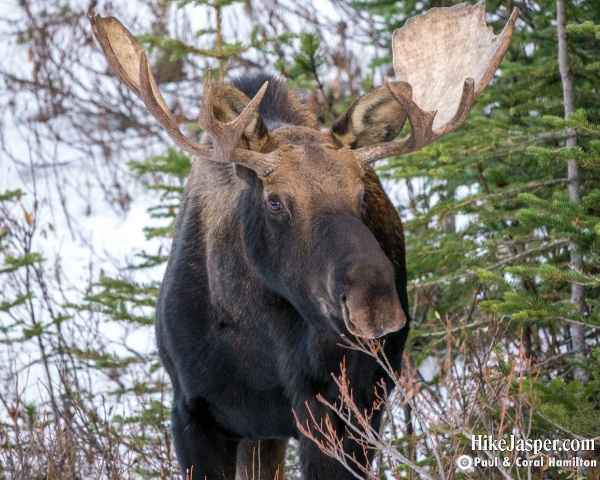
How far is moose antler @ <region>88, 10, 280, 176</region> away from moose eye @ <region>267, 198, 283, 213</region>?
0.43 feet

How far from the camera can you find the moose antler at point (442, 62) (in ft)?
15.4

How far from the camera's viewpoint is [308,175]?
14.4 feet

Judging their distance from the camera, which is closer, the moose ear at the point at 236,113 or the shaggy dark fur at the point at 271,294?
the shaggy dark fur at the point at 271,294

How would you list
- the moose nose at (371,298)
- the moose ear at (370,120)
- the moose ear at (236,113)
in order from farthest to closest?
the moose ear at (370,120), the moose ear at (236,113), the moose nose at (371,298)

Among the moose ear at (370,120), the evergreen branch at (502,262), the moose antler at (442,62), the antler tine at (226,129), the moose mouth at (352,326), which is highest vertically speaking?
the moose antler at (442,62)

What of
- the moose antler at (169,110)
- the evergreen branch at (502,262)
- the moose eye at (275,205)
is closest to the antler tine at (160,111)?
the moose antler at (169,110)

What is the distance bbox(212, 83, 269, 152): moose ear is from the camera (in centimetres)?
460

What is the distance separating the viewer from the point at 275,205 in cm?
443

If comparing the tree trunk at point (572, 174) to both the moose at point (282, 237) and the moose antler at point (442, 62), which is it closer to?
the moose antler at point (442, 62)

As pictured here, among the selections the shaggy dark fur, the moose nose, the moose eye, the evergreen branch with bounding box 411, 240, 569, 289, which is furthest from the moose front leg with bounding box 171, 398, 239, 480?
the evergreen branch with bounding box 411, 240, 569, 289

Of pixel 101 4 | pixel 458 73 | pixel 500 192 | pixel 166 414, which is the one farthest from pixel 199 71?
pixel 458 73

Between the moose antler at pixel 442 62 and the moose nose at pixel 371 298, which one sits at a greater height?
the moose antler at pixel 442 62

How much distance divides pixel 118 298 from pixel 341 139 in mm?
3659

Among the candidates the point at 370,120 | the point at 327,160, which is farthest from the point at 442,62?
the point at 327,160
